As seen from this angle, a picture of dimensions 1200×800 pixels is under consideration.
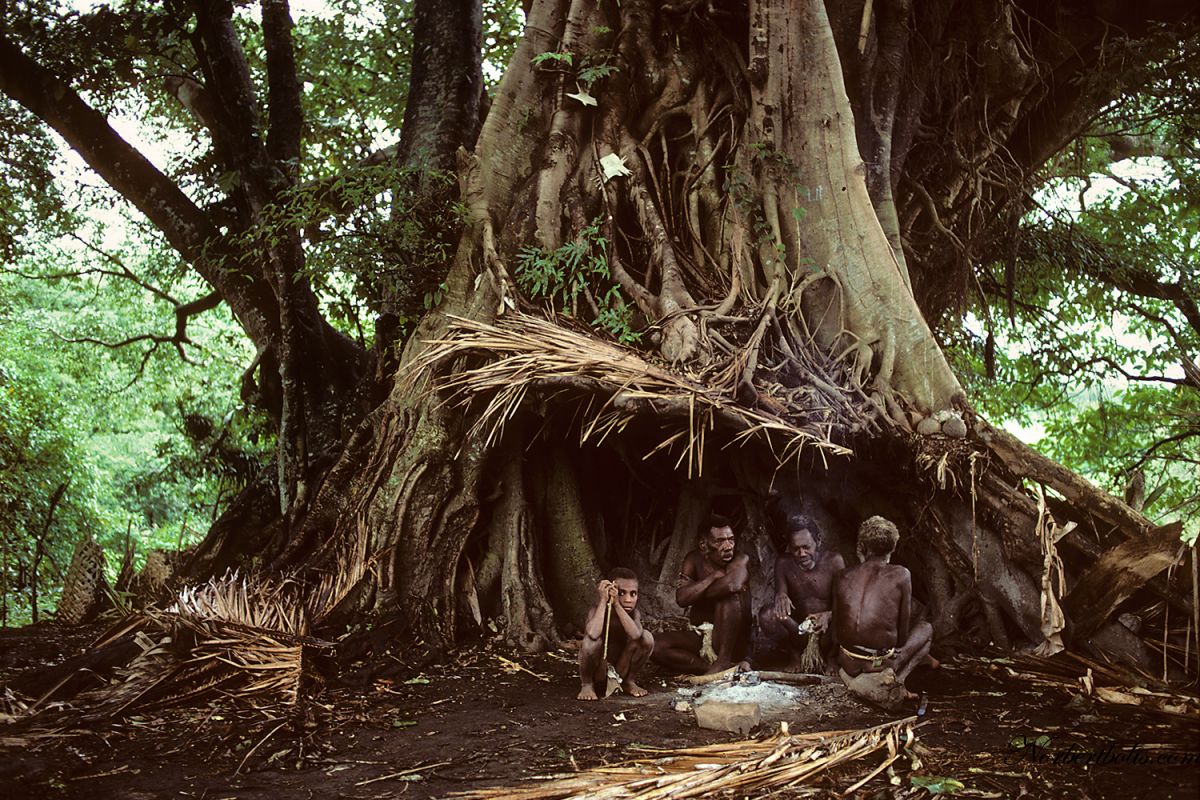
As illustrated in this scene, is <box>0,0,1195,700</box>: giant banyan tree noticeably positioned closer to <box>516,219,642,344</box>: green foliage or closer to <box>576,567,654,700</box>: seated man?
<box>516,219,642,344</box>: green foliage

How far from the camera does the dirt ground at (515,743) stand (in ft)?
10.8

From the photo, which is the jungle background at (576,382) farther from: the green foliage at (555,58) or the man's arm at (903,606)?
the man's arm at (903,606)

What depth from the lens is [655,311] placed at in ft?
18.8

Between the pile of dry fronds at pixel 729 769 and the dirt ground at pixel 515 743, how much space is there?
7cm

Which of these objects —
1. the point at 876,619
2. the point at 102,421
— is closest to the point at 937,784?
the point at 876,619

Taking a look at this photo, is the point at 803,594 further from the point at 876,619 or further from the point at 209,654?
the point at 209,654

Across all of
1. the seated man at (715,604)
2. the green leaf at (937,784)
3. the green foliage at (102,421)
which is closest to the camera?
the green leaf at (937,784)

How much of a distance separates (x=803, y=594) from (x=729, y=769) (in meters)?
1.71

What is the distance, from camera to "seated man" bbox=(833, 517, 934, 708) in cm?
446

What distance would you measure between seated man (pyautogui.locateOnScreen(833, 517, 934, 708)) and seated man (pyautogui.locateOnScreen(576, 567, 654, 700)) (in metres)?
0.97

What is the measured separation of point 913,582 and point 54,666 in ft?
15.0

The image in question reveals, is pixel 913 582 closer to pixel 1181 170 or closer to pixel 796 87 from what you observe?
pixel 796 87

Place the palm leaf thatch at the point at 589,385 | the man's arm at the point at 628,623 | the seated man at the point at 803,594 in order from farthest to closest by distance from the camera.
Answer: the seated man at the point at 803,594
the palm leaf thatch at the point at 589,385
the man's arm at the point at 628,623

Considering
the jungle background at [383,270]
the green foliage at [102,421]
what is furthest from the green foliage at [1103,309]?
the green foliage at [102,421]
